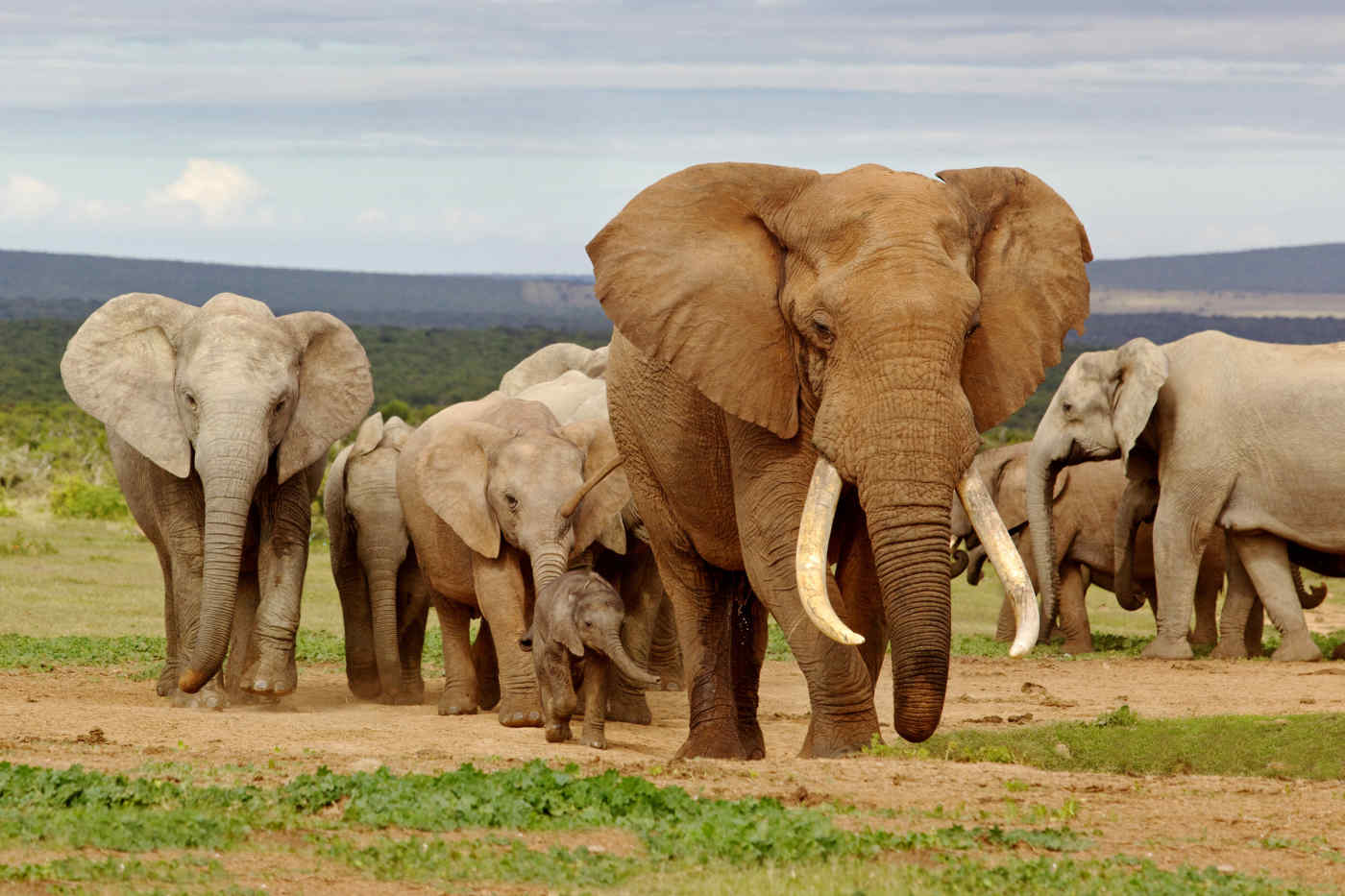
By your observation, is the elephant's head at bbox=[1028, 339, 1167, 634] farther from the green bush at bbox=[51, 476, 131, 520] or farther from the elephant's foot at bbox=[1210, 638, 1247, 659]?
the green bush at bbox=[51, 476, 131, 520]

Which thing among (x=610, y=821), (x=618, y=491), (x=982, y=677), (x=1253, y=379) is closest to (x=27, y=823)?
(x=610, y=821)

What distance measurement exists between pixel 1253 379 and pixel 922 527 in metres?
9.62

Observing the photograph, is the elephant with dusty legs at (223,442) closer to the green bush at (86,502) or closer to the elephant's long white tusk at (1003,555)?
the elephant's long white tusk at (1003,555)

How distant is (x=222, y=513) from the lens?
12086mm

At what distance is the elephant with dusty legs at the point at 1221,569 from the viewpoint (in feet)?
55.5

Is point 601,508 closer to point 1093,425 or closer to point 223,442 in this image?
point 223,442

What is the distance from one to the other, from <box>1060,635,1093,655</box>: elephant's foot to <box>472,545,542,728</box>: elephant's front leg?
24.0 ft

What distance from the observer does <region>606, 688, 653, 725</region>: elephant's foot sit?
12469mm

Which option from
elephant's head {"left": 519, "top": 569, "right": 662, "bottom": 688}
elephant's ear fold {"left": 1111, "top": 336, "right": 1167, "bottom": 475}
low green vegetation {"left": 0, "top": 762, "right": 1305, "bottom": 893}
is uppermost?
elephant's ear fold {"left": 1111, "top": 336, "right": 1167, "bottom": 475}

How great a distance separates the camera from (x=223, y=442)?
1218 centimetres

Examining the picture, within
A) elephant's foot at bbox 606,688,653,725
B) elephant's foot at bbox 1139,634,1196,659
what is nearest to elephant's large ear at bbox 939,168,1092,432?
elephant's foot at bbox 606,688,653,725

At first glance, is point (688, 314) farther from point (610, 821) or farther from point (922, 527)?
point (610, 821)

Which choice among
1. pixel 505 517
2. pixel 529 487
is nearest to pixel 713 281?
pixel 529 487

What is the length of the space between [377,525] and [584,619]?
393 cm
